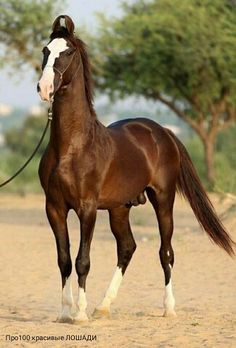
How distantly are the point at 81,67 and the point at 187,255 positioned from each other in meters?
5.82

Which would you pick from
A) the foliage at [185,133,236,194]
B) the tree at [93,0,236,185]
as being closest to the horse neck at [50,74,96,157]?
the foliage at [185,133,236,194]

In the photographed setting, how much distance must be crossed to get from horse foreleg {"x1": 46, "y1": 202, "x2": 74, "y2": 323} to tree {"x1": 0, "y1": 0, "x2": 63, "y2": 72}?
1825cm

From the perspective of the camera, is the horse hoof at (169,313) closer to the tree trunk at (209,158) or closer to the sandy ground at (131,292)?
the sandy ground at (131,292)

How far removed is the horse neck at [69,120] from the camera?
825cm

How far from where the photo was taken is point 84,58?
8.35 m

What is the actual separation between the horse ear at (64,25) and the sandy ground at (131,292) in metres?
2.34

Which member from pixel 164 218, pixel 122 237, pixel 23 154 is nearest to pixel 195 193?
pixel 164 218

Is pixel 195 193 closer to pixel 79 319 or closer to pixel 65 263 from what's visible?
pixel 65 263

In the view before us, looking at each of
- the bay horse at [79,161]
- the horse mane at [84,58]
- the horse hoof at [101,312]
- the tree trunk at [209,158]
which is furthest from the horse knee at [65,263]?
the tree trunk at [209,158]

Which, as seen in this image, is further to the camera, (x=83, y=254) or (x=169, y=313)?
(x=169, y=313)

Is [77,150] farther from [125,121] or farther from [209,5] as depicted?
[209,5]

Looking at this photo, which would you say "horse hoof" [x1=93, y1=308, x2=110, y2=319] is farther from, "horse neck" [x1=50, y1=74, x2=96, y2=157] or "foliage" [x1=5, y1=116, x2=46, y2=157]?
"foliage" [x1=5, y1=116, x2=46, y2=157]

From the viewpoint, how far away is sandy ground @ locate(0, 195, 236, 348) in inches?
296

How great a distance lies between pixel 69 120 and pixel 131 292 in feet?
9.29
